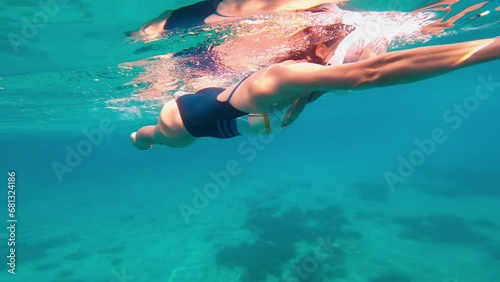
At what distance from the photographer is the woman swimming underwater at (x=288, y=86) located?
1.94 metres

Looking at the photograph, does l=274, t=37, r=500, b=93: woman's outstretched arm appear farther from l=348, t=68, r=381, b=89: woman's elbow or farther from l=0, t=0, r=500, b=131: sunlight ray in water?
l=0, t=0, r=500, b=131: sunlight ray in water

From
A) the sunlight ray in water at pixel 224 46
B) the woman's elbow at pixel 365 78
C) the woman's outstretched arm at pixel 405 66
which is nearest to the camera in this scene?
the woman's outstretched arm at pixel 405 66

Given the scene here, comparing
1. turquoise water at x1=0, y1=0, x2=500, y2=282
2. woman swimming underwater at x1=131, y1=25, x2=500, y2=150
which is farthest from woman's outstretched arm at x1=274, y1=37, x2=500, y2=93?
turquoise water at x1=0, y1=0, x2=500, y2=282

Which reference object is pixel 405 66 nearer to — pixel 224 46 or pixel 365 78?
pixel 365 78

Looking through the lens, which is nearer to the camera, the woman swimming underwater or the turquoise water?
the woman swimming underwater

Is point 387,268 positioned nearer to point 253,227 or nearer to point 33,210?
point 253,227

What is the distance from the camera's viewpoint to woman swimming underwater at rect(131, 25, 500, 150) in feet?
6.37

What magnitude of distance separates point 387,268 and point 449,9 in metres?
10.00

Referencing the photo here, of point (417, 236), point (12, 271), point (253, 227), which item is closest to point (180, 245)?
point (253, 227)

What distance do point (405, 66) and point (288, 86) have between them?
3.13ft

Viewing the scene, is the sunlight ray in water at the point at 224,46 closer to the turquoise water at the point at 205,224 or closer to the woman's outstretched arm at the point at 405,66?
the turquoise water at the point at 205,224

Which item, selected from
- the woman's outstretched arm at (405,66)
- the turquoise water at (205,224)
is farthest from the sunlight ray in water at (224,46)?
the woman's outstretched arm at (405,66)

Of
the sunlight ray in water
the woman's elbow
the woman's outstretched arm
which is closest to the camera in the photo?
the woman's outstretched arm

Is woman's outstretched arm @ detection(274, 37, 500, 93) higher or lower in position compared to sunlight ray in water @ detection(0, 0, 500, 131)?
lower
